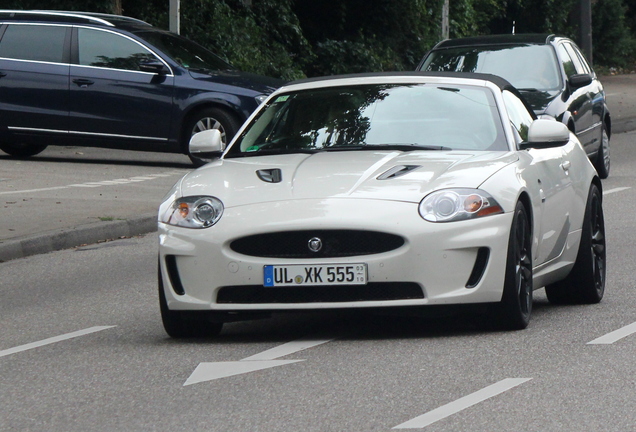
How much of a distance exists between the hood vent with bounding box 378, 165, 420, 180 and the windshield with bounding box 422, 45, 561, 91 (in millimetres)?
8691

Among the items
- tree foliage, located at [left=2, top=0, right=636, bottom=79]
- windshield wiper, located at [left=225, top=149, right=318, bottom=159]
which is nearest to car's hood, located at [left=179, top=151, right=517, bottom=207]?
windshield wiper, located at [left=225, top=149, right=318, bottom=159]

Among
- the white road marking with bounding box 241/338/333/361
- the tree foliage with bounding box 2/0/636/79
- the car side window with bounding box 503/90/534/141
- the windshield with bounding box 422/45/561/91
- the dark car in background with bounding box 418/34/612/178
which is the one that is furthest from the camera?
the tree foliage with bounding box 2/0/636/79

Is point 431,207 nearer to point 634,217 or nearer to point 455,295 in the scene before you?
point 455,295

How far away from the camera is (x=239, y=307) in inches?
283

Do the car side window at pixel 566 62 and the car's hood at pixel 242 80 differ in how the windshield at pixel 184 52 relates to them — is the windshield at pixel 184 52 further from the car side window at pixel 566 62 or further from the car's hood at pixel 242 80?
the car side window at pixel 566 62

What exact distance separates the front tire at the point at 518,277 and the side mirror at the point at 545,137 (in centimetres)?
57

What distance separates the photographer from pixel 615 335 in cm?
731

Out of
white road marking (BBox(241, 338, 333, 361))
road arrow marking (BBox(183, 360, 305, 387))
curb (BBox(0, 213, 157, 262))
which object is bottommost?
curb (BBox(0, 213, 157, 262))

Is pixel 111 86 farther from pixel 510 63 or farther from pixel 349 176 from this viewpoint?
pixel 349 176

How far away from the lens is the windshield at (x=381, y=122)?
803 centimetres

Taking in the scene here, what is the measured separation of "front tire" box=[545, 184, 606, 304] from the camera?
27.9ft

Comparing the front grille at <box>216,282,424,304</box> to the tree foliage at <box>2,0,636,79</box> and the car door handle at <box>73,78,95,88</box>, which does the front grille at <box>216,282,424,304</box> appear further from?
the tree foliage at <box>2,0,636,79</box>

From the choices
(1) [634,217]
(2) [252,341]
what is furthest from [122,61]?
(2) [252,341]

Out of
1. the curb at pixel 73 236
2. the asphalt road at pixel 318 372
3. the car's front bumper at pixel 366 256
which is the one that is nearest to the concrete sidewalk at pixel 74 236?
the curb at pixel 73 236
